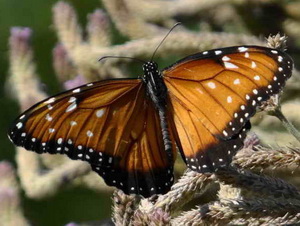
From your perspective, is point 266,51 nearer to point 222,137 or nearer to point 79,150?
point 222,137

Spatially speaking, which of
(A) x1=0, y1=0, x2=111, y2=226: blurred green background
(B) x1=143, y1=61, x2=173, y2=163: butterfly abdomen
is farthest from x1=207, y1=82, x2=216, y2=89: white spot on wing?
(A) x1=0, y1=0, x2=111, y2=226: blurred green background

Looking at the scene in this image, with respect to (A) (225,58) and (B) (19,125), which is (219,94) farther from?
(B) (19,125)

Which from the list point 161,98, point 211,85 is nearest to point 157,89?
point 161,98

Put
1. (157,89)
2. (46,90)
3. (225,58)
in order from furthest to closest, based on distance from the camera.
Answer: (46,90) < (157,89) < (225,58)

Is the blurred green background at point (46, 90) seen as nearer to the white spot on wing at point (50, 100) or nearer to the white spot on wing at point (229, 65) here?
the white spot on wing at point (50, 100)

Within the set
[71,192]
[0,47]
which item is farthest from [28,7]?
[71,192]

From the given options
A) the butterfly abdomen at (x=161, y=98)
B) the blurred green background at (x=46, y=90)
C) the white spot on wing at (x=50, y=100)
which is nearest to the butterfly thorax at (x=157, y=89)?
the butterfly abdomen at (x=161, y=98)

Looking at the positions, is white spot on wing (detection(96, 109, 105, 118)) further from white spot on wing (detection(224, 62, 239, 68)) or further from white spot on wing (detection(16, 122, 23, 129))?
white spot on wing (detection(224, 62, 239, 68))
